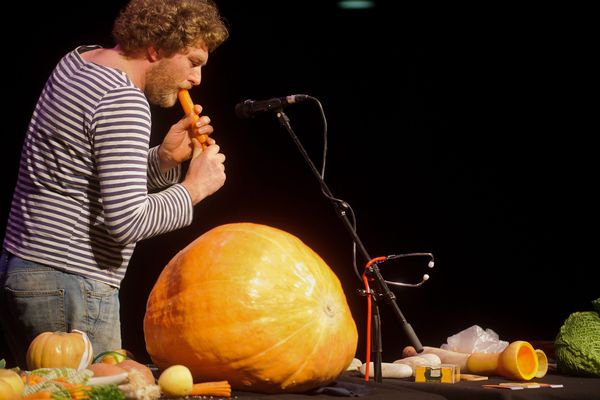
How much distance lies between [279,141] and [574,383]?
9.29ft

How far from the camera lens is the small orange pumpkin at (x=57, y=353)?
5.97ft

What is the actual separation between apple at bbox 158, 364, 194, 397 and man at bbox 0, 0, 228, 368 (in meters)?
0.49

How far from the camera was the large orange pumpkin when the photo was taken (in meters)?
1.96

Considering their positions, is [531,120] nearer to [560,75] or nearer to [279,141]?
[560,75]

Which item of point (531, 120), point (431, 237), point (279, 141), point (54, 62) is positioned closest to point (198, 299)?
point (54, 62)

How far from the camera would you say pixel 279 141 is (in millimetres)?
5000

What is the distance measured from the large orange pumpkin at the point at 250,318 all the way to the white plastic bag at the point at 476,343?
3.19 feet

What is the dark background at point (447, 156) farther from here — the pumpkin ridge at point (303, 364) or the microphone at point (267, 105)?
the pumpkin ridge at point (303, 364)

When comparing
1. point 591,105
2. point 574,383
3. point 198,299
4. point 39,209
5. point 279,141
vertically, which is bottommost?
point 574,383

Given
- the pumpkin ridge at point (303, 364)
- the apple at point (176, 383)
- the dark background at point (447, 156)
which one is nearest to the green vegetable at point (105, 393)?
the apple at point (176, 383)

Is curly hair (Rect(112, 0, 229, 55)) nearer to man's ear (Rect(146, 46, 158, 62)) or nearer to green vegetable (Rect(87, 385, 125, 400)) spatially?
man's ear (Rect(146, 46, 158, 62))

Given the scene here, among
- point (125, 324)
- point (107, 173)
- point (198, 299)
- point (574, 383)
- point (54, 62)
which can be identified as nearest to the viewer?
point (198, 299)

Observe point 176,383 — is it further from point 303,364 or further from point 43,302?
point 43,302

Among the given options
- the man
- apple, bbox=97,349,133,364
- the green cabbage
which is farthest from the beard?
the green cabbage
